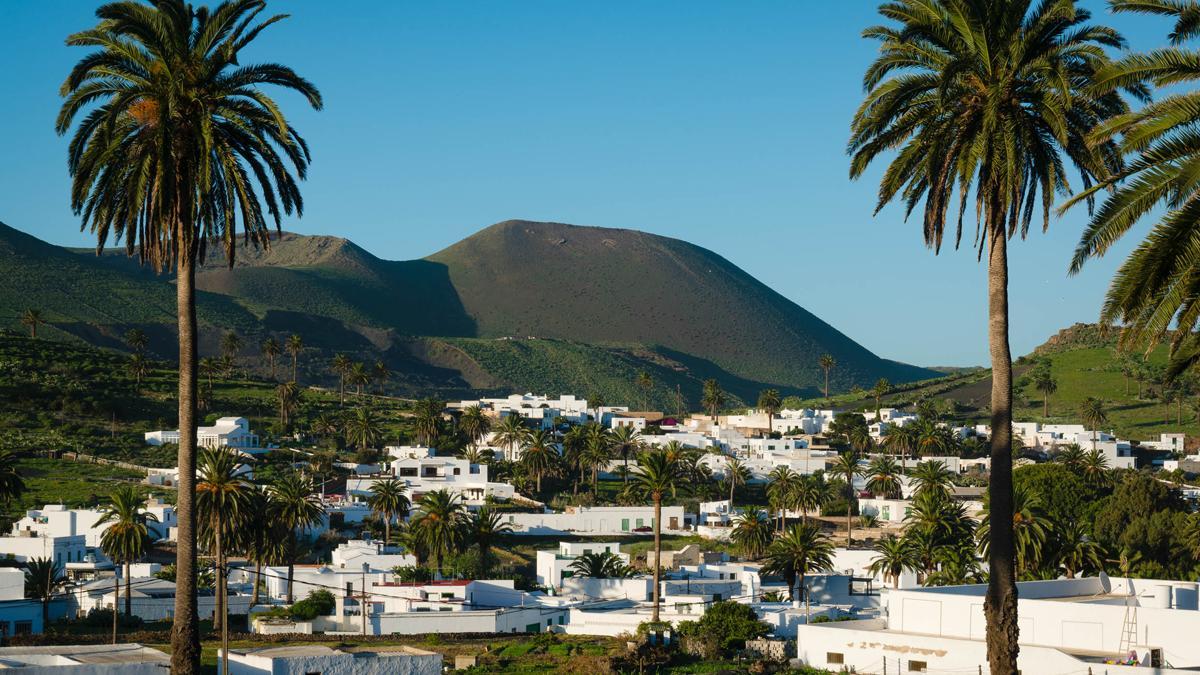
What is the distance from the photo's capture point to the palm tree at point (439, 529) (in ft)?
310

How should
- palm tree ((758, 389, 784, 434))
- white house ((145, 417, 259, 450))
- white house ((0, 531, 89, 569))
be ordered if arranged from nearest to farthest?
white house ((0, 531, 89, 569)) < white house ((145, 417, 259, 450)) < palm tree ((758, 389, 784, 434))

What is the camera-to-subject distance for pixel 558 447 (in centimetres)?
14725

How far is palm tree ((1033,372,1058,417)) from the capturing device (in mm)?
185250

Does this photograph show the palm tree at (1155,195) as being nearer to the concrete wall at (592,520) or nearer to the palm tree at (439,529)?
the palm tree at (439,529)

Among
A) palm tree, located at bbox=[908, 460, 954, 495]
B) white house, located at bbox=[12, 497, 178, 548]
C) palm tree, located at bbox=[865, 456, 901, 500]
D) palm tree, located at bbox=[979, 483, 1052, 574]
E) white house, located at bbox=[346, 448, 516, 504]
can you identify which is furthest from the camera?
palm tree, located at bbox=[865, 456, 901, 500]

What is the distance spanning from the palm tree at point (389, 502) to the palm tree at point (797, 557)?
34.0 m

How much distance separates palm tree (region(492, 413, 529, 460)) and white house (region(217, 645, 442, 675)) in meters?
98.9

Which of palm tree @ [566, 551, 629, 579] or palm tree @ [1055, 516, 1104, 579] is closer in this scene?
palm tree @ [1055, 516, 1104, 579]

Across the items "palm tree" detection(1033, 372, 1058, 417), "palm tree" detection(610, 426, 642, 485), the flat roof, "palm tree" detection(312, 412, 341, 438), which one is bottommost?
the flat roof

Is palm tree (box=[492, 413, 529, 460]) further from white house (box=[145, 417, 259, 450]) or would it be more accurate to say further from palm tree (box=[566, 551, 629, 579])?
palm tree (box=[566, 551, 629, 579])

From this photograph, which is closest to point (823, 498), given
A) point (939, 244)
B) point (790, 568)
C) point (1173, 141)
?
point (790, 568)

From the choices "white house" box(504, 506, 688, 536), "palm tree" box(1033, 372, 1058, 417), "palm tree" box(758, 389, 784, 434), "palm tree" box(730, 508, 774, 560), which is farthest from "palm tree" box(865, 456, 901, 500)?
"palm tree" box(1033, 372, 1058, 417)

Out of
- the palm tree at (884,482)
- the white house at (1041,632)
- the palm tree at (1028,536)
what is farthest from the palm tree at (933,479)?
the white house at (1041,632)

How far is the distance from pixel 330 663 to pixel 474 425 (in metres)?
111
